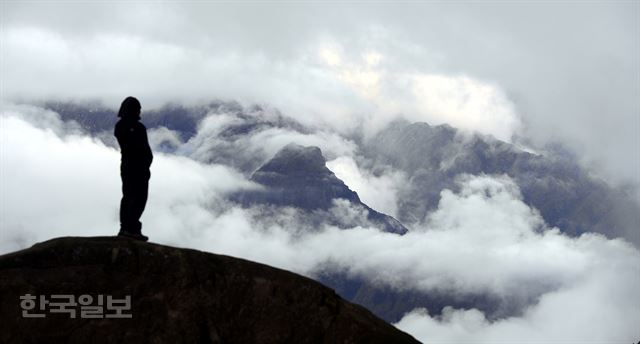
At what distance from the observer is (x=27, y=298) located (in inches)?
1540

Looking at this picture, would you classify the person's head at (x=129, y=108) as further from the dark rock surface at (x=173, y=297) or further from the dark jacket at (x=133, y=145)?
the dark rock surface at (x=173, y=297)

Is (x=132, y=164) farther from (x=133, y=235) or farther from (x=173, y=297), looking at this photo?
(x=173, y=297)

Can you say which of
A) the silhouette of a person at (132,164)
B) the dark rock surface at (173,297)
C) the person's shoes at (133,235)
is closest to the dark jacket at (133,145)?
the silhouette of a person at (132,164)

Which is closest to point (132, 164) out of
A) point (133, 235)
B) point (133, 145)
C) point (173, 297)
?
point (133, 145)

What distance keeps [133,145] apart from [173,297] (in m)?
8.11

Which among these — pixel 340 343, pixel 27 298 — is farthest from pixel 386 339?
pixel 27 298

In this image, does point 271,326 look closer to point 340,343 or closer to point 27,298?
point 340,343

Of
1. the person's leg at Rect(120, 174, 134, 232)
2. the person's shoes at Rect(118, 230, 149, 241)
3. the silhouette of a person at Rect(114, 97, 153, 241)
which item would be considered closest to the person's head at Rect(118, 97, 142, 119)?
the silhouette of a person at Rect(114, 97, 153, 241)

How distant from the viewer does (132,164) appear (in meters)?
45.7

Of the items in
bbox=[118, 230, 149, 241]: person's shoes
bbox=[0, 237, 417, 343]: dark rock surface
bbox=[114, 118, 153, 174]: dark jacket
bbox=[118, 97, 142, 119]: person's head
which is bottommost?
bbox=[0, 237, 417, 343]: dark rock surface

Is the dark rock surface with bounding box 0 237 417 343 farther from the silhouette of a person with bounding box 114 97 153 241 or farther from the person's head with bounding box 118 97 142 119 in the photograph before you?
the person's head with bounding box 118 97 142 119

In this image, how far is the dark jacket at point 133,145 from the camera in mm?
45156

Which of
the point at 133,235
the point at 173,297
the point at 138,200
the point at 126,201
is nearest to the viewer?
the point at 173,297

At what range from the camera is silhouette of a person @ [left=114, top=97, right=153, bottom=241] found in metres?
45.0
